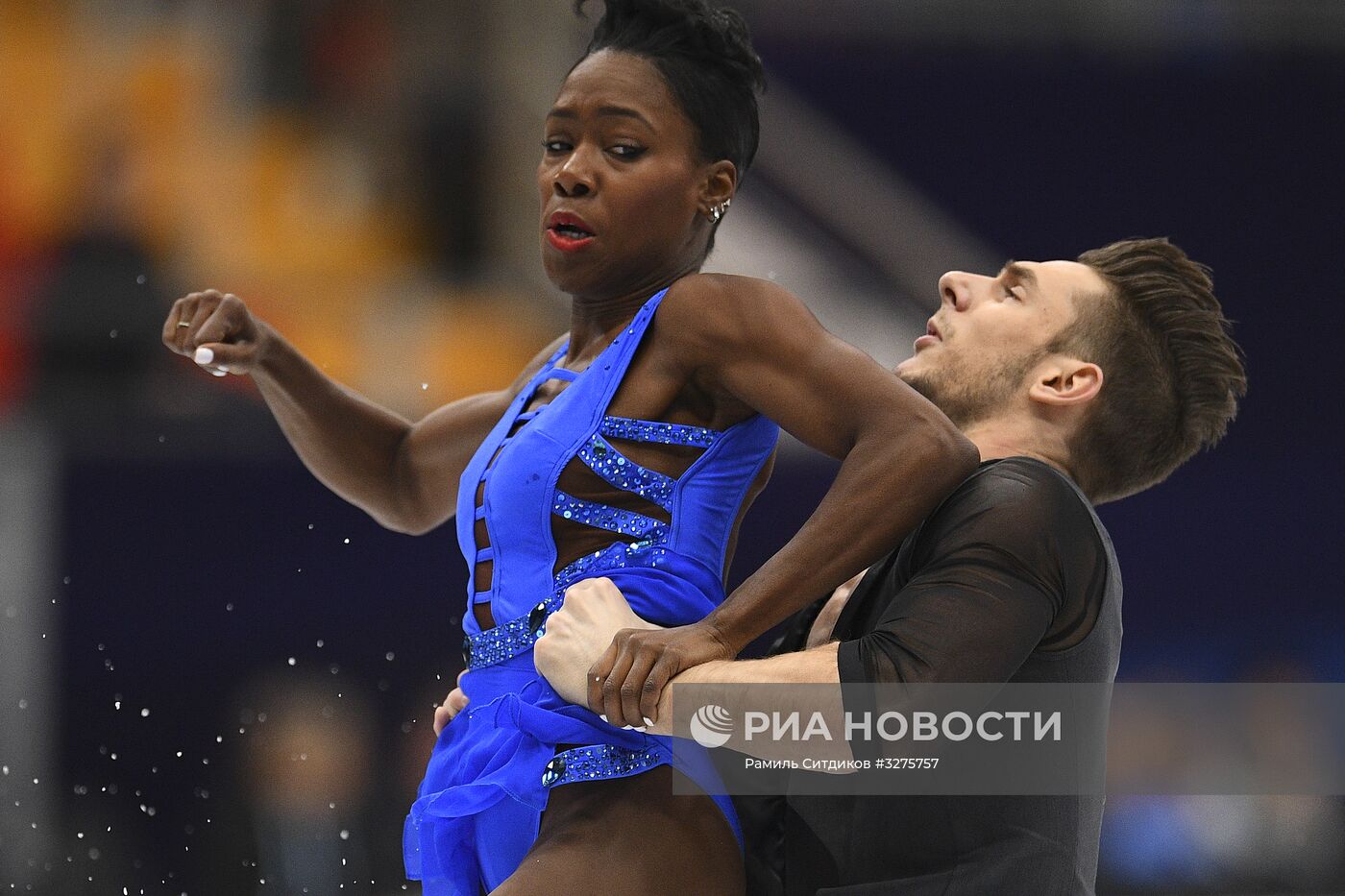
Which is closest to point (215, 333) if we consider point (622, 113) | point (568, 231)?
point (568, 231)

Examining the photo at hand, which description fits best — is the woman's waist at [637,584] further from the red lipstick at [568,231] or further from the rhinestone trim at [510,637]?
the red lipstick at [568,231]

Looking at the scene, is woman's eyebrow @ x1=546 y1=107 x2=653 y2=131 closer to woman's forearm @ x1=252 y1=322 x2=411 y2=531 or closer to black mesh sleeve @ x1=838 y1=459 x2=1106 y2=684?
black mesh sleeve @ x1=838 y1=459 x2=1106 y2=684

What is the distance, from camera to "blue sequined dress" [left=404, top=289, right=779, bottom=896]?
1.75 meters

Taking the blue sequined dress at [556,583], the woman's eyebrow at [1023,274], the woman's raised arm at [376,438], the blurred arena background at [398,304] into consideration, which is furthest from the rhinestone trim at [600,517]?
the blurred arena background at [398,304]

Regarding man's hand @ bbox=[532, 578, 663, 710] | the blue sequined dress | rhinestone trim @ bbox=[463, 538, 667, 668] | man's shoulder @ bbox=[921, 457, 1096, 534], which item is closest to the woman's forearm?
the blue sequined dress

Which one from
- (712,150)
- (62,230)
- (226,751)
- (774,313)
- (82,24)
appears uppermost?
(82,24)

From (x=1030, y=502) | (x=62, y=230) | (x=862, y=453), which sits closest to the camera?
(x=862, y=453)

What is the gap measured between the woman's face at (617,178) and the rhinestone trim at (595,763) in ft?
1.82

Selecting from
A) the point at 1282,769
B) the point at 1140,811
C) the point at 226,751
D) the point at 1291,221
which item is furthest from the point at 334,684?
the point at 1291,221

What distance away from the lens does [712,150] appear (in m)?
1.94

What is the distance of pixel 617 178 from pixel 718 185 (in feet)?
0.45

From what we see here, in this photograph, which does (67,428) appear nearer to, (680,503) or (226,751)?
(226,751)

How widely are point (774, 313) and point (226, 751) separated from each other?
3.04 meters

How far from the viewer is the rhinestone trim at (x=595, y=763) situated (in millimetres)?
1722
